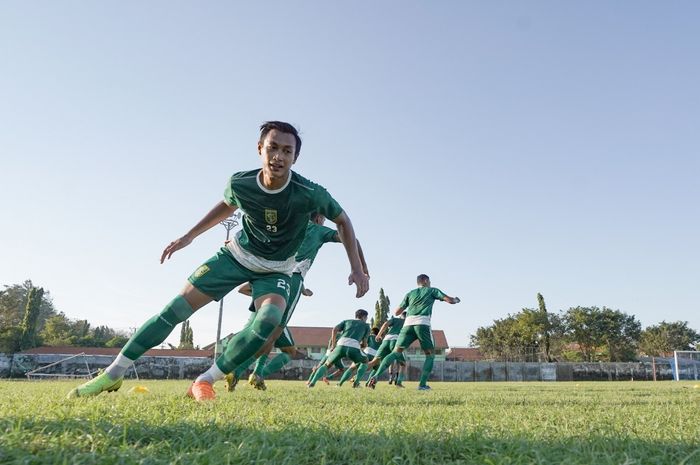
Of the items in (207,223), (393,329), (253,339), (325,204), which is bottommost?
(253,339)

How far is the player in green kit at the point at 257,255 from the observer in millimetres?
4105

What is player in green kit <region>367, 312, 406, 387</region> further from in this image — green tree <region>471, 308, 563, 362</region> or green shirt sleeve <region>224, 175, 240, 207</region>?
green tree <region>471, 308, 563, 362</region>

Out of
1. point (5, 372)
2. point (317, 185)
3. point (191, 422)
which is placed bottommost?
point (5, 372)

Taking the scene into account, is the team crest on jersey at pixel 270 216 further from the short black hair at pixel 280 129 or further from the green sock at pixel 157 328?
the green sock at pixel 157 328

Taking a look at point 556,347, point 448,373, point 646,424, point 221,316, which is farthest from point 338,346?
point 556,347

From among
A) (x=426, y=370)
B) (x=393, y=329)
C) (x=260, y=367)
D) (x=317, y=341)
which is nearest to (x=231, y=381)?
(x=260, y=367)

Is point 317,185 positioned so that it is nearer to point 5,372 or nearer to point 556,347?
point 5,372

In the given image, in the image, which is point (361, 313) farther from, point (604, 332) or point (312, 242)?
point (604, 332)

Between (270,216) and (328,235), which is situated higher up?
(328,235)

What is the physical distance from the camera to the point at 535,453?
1981 millimetres

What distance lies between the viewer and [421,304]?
1090 cm

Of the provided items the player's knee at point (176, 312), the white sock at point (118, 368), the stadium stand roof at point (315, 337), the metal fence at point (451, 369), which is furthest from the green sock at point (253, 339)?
the stadium stand roof at point (315, 337)

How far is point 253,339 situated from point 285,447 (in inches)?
79.6

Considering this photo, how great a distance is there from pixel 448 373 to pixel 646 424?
35.8 metres
